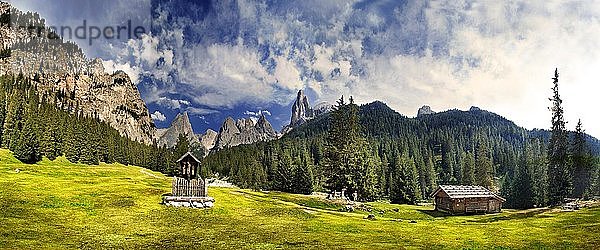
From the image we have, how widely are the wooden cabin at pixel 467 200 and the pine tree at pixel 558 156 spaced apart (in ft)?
42.9

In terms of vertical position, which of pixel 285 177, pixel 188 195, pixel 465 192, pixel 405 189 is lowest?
pixel 405 189

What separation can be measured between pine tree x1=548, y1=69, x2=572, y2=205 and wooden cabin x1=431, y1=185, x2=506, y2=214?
13083 mm

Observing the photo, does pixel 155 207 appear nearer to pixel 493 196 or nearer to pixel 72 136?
pixel 493 196

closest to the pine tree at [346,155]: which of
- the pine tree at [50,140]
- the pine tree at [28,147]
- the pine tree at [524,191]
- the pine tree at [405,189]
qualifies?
the pine tree at [405,189]

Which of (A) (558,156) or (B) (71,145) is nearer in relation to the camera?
(A) (558,156)

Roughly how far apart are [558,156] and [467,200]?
2188 cm

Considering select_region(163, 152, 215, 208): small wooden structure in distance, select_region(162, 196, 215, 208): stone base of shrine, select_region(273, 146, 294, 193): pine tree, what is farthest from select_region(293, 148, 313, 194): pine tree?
select_region(162, 196, 215, 208): stone base of shrine

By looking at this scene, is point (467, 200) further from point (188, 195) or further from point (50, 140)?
point (50, 140)

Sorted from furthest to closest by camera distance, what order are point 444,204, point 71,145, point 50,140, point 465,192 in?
point 71,145 → point 50,140 → point 444,204 → point 465,192

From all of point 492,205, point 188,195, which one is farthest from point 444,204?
point 188,195

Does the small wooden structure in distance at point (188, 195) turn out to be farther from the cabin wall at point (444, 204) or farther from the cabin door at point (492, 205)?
the cabin door at point (492, 205)

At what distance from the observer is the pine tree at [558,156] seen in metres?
96.2

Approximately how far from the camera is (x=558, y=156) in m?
96.4

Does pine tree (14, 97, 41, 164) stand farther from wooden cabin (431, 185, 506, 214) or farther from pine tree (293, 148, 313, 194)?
wooden cabin (431, 185, 506, 214)
